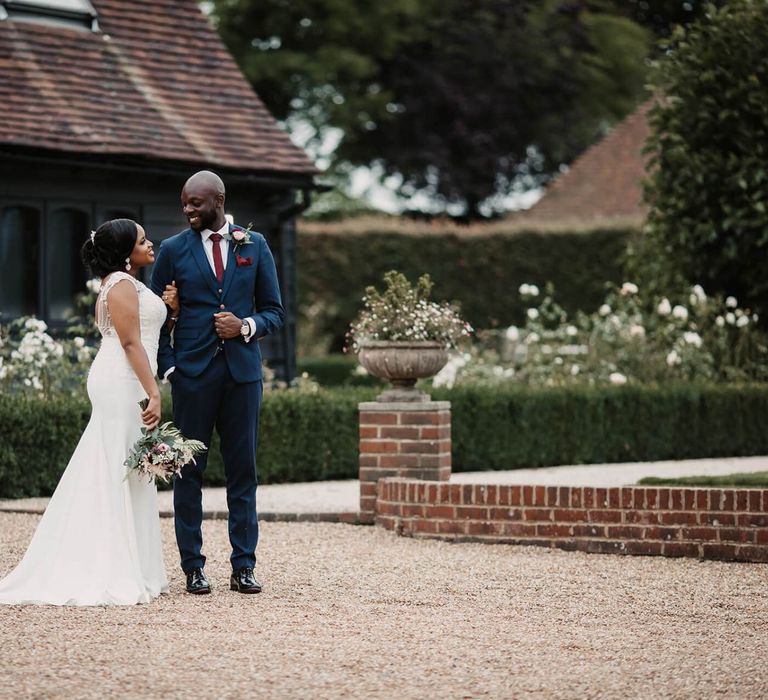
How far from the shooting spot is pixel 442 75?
33.8m

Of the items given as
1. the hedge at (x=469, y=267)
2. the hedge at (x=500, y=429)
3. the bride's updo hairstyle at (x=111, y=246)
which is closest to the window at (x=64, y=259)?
the hedge at (x=500, y=429)

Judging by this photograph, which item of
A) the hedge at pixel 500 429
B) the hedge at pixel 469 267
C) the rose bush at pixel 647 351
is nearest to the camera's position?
the hedge at pixel 500 429

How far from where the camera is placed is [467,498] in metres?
9.51

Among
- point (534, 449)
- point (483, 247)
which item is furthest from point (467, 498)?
point (483, 247)

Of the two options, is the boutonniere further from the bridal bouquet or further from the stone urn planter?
the stone urn planter

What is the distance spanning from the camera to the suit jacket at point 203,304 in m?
7.20

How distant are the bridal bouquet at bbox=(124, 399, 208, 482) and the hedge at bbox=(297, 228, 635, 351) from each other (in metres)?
17.8

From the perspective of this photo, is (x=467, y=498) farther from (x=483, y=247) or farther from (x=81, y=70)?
(x=483, y=247)

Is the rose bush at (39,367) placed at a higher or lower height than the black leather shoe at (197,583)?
higher

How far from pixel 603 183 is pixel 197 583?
932 inches

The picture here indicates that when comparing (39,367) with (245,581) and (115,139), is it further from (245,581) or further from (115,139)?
(245,581)

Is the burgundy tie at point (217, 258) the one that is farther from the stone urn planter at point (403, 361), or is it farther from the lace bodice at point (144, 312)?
the stone urn planter at point (403, 361)

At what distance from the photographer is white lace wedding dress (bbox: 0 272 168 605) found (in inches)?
279

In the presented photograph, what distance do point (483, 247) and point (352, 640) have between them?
1959 cm
